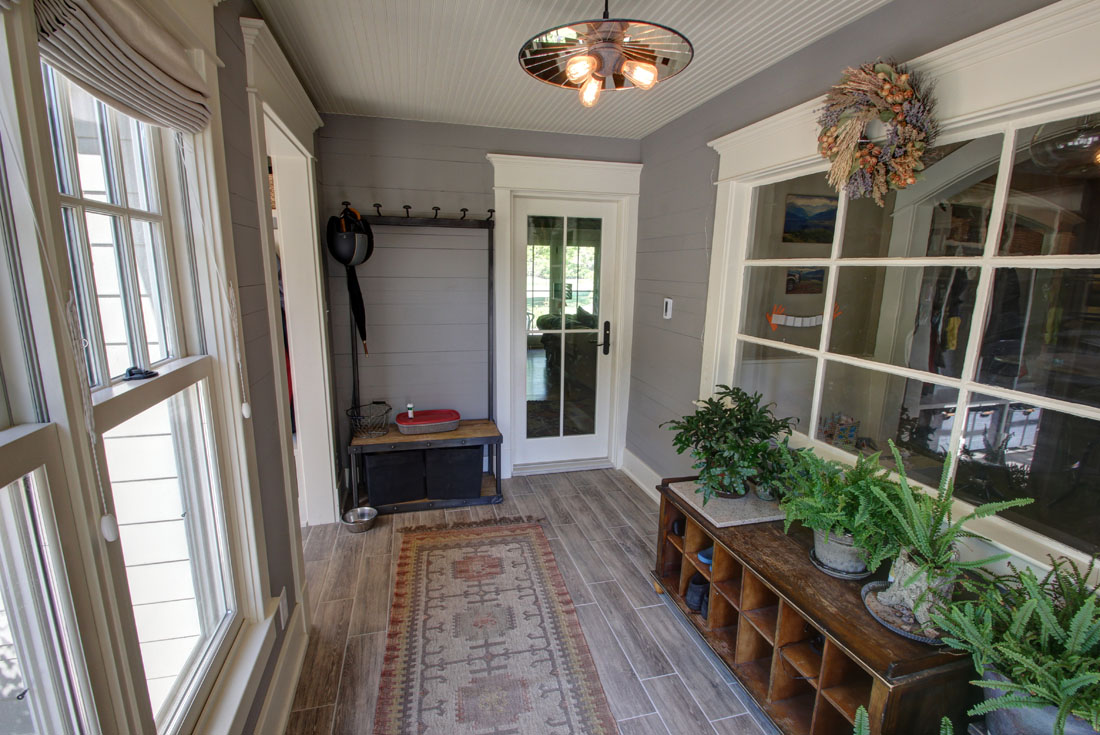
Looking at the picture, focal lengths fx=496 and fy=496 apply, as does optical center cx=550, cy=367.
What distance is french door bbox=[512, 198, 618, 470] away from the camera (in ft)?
11.5

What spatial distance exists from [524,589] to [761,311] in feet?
5.85

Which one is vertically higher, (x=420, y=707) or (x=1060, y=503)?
(x=1060, y=503)

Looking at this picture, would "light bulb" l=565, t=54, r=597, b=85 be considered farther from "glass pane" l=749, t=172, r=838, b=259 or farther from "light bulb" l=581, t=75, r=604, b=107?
"glass pane" l=749, t=172, r=838, b=259

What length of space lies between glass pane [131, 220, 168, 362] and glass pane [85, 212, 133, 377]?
0.07 metres

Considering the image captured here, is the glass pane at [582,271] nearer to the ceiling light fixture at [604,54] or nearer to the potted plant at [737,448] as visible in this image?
the potted plant at [737,448]

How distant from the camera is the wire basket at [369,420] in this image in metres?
3.11

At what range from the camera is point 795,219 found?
222cm

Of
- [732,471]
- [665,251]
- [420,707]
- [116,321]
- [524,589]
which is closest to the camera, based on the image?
[116,321]

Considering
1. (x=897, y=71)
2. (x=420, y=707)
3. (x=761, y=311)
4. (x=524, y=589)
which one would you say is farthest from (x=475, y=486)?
(x=897, y=71)

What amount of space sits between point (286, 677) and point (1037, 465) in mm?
2489

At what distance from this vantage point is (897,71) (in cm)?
160

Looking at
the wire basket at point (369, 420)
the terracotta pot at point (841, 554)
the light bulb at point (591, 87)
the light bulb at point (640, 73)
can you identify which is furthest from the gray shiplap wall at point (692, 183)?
the wire basket at point (369, 420)

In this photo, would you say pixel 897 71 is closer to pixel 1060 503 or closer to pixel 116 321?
pixel 1060 503

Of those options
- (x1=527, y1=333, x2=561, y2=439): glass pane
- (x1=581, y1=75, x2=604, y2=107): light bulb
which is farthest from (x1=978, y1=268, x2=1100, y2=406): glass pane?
(x1=527, y1=333, x2=561, y2=439): glass pane
